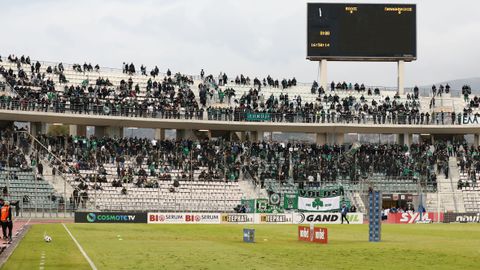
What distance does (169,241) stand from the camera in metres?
40.6

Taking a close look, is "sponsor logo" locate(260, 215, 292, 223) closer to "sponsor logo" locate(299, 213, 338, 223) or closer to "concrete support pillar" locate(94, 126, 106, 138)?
"sponsor logo" locate(299, 213, 338, 223)

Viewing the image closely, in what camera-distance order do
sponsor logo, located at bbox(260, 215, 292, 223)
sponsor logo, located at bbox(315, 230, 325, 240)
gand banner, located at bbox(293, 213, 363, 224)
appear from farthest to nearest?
1. gand banner, located at bbox(293, 213, 363, 224)
2. sponsor logo, located at bbox(260, 215, 292, 223)
3. sponsor logo, located at bbox(315, 230, 325, 240)

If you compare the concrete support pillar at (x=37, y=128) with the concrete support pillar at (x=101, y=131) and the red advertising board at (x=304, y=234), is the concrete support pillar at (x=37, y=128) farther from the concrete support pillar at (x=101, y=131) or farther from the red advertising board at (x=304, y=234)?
the red advertising board at (x=304, y=234)

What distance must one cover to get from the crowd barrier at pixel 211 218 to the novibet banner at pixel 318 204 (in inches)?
116

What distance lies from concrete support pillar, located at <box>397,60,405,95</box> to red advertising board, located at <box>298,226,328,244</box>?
5554 centimetres

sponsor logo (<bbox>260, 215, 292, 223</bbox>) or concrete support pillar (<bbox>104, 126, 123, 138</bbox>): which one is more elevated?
concrete support pillar (<bbox>104, 126, 123, 138</bbox>)

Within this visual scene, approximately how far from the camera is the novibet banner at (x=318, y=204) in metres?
73.8

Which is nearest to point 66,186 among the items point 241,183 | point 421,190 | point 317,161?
point 241,183

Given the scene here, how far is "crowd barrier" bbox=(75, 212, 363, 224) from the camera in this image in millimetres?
64938

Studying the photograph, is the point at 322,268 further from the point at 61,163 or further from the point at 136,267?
the point at 61,163

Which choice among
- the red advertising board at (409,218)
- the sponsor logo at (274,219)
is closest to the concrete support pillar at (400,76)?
the red advertising board at (409,218)

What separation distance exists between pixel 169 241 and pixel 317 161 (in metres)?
45.9

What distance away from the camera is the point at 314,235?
→ 41.2 m

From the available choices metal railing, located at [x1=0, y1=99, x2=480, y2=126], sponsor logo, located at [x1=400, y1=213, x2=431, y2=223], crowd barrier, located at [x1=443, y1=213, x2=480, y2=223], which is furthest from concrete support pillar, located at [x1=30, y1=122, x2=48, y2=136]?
crowd barrier, located at [x1=443, y1=213, x2=480, y2=223]
